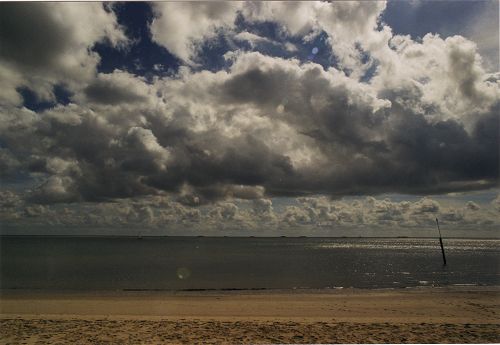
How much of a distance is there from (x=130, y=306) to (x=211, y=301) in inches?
238

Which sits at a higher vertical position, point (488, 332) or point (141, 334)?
point (141, 334)

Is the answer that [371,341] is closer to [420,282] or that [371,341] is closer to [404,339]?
[404,339]

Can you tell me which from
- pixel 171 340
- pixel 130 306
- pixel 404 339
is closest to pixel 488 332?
pixel 404 339

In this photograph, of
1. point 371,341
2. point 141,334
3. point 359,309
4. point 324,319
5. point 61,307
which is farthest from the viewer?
point 61,307

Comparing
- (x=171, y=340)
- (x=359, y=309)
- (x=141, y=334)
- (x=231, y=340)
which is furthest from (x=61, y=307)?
(x=359, y=309)

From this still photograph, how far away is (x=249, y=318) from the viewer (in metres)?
20.6

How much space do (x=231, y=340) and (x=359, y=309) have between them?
1192 centimetres

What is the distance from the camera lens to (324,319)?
1997 centimetres

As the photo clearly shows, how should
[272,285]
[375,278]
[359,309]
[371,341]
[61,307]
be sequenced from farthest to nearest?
[375,278] < [272,285] < [61,307] < [359,309] < [371,341]

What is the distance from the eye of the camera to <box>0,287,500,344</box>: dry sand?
50.2 feet

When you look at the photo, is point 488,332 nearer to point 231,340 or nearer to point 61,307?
point 231,340

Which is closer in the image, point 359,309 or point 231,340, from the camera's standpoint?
point 231,340

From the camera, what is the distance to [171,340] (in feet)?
48.6

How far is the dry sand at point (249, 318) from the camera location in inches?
603
